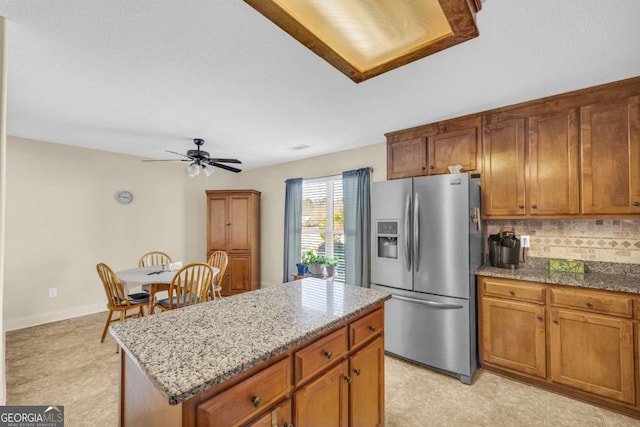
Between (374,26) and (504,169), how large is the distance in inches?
88.6

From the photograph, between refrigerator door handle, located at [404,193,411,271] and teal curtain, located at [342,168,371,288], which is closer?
refrigerator door handle, located at [404,193,411,271]

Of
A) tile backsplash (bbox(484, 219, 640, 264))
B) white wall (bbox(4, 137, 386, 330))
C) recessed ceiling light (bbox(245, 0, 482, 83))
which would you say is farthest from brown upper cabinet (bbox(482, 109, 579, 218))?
recessed ceiling light (bbox(245, 0, 482, 83))

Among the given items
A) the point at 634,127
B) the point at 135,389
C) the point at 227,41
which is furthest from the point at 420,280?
the point at 227,41

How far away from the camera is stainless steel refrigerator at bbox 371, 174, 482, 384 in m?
2.43

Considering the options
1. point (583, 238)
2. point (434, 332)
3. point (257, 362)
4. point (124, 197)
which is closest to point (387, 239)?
point (434, 332)

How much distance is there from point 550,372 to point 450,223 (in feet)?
4.58

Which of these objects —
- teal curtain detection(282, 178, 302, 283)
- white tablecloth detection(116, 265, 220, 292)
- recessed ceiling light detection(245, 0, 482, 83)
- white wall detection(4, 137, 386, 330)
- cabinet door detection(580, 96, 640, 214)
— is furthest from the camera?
teal curtain detection(282, 178, 302, 283)

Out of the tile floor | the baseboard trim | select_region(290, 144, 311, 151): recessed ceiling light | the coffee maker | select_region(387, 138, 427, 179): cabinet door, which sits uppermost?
select_region(290, 144, 311, 151): recessed ceiling light

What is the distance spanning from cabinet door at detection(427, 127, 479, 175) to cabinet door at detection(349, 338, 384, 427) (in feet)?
6.58

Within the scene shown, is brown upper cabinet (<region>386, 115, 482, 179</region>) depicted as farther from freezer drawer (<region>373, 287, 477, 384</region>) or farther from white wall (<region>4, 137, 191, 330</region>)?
white wall (<region>4, 137, 191, 330</region>)

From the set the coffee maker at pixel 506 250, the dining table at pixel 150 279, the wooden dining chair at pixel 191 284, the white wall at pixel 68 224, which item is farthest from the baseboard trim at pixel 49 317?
the coffee maker at pixel 506 250

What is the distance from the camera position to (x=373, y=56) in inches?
45.6

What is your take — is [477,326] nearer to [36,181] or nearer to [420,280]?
[420,280]

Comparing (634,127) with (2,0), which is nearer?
(2,0)
